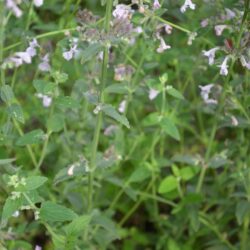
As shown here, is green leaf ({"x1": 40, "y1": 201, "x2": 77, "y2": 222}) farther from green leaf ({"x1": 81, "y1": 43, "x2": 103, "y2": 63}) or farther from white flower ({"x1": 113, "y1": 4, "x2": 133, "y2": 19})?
white flower ({"x1": 113, "y1": 4, "x2": 133, "y2": 19})

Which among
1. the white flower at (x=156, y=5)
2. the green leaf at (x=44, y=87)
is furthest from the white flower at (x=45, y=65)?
the white flower at (x=156, y=5)

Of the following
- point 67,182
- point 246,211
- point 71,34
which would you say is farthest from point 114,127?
point 246,211

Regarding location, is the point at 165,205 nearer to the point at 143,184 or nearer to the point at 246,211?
the point at 143,184

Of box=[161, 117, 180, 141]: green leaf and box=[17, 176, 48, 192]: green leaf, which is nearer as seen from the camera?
box=[17, 176, 48, 192]: green leaf

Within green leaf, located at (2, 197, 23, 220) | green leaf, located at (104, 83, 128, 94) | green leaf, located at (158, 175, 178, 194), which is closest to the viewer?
green leaf, located at (2, 197, 23, 220)

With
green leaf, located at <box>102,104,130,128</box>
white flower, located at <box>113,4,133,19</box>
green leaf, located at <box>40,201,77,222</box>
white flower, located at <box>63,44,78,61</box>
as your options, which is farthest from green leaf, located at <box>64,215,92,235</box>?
white flower, located at <box>113,4,133,19</box>

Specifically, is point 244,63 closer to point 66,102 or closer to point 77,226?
point 66,102

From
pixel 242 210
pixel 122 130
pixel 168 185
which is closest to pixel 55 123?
pixel 122 130
